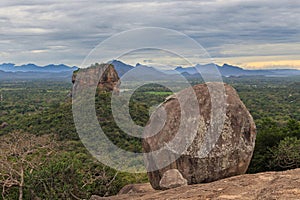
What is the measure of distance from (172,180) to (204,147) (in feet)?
4.35

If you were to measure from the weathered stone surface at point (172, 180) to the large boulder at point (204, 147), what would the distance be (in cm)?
11

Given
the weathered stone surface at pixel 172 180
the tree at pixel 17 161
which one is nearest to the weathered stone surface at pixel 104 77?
the tree at pixel 17 161

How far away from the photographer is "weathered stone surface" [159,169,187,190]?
11172 mm

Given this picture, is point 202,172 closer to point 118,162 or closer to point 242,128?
point 242,128

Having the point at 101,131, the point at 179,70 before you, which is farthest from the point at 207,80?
the point at 101,131

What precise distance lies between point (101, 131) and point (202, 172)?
23.9 m

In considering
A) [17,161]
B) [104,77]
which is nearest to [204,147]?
[17,161]

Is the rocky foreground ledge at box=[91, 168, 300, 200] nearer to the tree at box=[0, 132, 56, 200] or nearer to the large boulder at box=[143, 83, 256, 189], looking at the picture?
the large boulder at box=[143, 83, 256, 189]

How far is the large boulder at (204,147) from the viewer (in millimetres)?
11234

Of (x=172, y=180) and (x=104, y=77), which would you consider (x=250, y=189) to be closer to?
(x=172, y=180)

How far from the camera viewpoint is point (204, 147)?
11.2m

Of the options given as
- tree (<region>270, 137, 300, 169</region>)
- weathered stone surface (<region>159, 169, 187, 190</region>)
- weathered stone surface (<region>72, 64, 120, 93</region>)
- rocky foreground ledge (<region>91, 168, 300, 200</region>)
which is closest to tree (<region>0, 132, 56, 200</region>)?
weathered stone surface (<region>159, 169, 187, 190</region>)

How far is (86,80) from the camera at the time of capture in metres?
48.5

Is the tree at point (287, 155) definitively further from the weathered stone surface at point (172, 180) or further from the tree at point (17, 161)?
the tree at point (17, 161)
